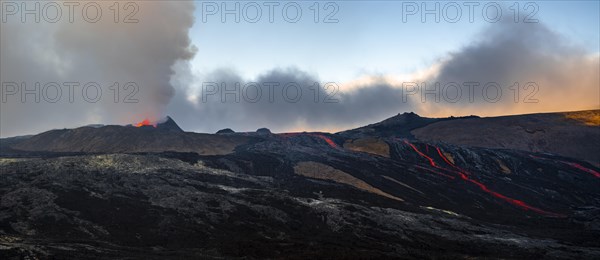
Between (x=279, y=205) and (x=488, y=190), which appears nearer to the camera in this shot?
(x=279, y=205)

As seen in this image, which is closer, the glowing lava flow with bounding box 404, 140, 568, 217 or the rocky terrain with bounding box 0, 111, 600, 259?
the rocky terrain with bounding box 0, 111, 600, 259

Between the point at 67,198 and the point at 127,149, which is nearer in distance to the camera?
the point at 67,198

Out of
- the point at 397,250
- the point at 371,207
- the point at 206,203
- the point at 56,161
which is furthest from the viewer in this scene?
the point at 56,161

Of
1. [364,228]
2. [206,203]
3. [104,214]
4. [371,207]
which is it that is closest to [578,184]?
[371,207]

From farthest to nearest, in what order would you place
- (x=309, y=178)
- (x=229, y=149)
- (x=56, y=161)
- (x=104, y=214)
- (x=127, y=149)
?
(x=229, y=149) → (x=127, y=149) → (x=309, y=178) → (x=56, y=161) → (x=104, y=214)

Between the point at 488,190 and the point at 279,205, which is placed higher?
the point at 279,205

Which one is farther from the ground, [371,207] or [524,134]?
[524,134]

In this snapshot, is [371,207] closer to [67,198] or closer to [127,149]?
[67,198]

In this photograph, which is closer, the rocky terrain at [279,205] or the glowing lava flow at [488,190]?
the rocky terrain at [279,205]
